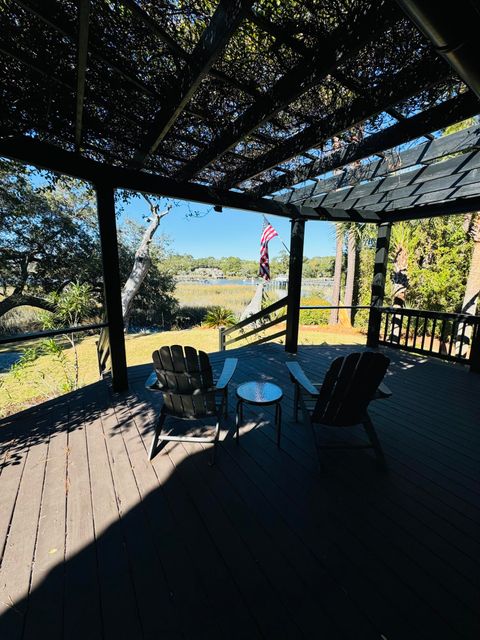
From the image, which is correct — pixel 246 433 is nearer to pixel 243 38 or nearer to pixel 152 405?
pixel 152 405

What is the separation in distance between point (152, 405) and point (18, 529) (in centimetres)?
154

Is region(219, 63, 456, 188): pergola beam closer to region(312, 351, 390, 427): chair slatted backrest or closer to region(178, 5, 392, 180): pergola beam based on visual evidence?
region(178, 5, 392, 180): pergola beam

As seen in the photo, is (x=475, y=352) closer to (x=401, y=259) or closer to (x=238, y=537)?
(x=238, y=537)

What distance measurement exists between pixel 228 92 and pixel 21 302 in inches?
379

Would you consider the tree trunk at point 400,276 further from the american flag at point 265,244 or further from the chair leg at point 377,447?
the chair leg at point 377,447

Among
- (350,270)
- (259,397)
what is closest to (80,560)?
(259,397)

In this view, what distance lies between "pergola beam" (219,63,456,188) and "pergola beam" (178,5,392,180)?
1.66 feet

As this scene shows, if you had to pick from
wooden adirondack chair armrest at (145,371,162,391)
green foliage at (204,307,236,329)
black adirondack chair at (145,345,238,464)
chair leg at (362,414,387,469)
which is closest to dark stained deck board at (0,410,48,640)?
black adirondack chair at (145,345,238,464)

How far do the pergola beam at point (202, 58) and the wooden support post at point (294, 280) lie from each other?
2927 millimetres

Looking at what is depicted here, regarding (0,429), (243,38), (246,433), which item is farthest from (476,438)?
(0,429)

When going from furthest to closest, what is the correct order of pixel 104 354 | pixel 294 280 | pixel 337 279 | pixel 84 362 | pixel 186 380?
pixel 337 279 < pixel 84 362 < pixel 294 280 < pixel 104 354 < pixel 186 380

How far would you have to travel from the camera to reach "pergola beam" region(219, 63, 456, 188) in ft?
5.28

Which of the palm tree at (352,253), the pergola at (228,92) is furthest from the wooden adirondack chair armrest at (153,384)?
the palm tree at (352,253)

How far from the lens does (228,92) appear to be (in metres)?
1.92
